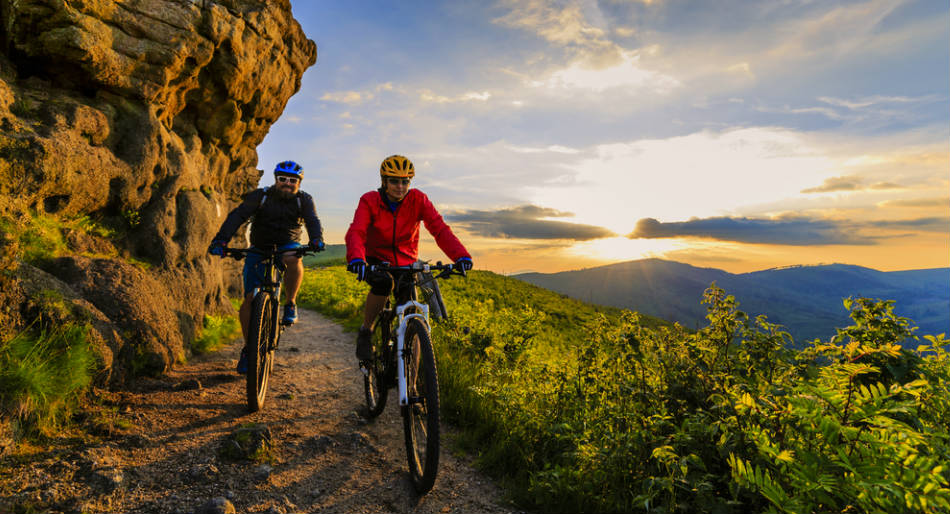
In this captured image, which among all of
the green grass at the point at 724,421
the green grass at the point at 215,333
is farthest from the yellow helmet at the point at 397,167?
the green grass at the point at 215,333

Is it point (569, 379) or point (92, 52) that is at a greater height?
point (92, 52)

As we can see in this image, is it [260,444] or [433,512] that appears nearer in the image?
[433,512]

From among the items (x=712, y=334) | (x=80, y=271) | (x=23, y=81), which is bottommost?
(x=712, y=334)

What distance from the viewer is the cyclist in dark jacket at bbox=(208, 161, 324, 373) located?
21.5ft

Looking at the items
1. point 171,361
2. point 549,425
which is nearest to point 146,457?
point 171,361

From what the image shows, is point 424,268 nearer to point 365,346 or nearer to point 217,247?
point 365,346

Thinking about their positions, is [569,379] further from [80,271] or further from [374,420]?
[80,271]

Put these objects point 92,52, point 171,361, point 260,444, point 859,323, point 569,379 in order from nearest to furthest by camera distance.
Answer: point 859,323 < point 260,444 < point 569,379 < point 171,361 < point 92,52

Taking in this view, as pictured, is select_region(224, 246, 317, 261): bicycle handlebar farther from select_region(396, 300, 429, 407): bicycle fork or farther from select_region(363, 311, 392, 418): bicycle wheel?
select_region(396, 300, 429, 407): bicycle fork

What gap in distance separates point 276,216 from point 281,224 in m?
0.15

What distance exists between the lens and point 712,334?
4035 millimetres

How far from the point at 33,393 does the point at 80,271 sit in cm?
246

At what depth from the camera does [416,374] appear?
437 centimetres

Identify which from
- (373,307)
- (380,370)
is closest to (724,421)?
(380,370)
